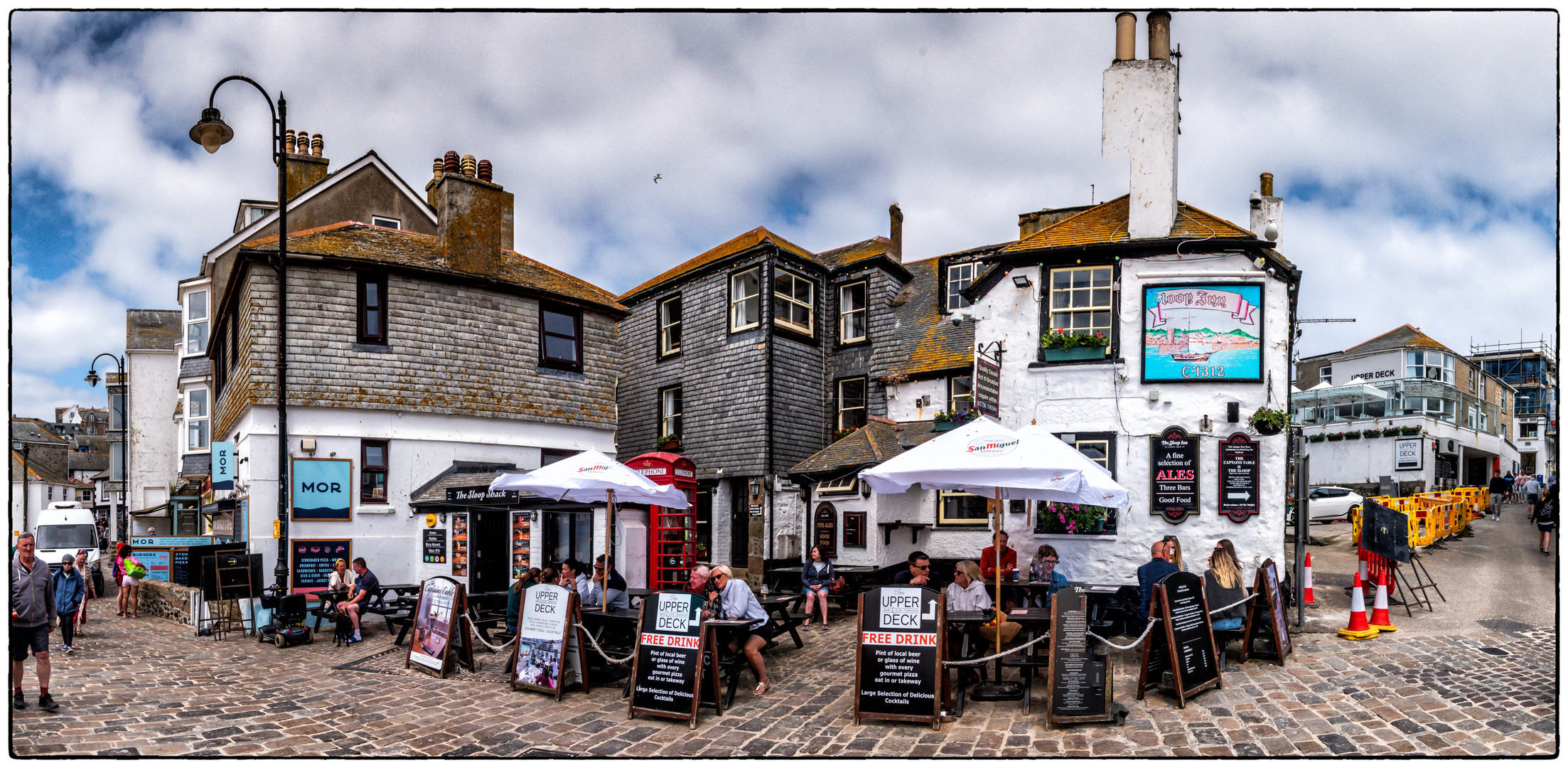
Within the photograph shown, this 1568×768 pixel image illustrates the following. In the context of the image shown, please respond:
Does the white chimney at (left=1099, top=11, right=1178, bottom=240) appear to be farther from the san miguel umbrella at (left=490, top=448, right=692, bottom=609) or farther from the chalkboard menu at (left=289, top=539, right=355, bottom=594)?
the chalkboard menu at (left=289, top=539, right=355, bottom=594)

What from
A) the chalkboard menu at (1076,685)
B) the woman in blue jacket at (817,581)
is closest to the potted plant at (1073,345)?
the woman in blue jacket at (817,581)

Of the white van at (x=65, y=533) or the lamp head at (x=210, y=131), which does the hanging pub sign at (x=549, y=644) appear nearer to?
the lamp head at (x=210, y=131)

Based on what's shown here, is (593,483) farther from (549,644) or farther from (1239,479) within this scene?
(1239,479)

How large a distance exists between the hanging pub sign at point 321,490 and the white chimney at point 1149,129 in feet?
47.2

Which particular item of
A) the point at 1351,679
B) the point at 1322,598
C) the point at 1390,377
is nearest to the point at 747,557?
the point at 1322,598

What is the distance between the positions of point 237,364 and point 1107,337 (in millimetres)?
17144

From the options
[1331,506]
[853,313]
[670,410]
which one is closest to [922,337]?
[853,313]

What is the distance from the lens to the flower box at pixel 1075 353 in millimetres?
14758

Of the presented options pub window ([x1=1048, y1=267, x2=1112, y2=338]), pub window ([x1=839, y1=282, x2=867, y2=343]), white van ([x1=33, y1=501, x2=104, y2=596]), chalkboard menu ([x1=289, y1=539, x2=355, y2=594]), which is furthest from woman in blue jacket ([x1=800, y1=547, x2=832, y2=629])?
white van ([x1=33, y1=501, x2=104, y2=596])

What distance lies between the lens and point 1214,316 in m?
14.2

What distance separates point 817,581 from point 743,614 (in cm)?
508

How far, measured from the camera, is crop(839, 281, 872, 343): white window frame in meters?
24.0

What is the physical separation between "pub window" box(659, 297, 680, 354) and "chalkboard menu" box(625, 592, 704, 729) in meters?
16.9

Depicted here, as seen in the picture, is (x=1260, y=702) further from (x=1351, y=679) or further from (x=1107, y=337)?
(x=1107, y=337)
